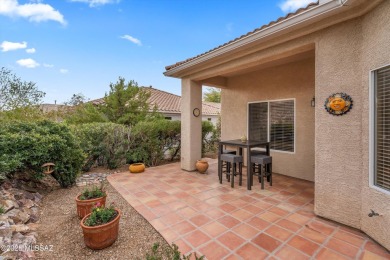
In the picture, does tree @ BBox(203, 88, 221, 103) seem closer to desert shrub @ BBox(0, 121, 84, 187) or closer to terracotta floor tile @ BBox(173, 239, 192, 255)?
desert shrub @ BBox(0, 121, 84, 187)

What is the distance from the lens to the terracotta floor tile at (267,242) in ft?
8.79

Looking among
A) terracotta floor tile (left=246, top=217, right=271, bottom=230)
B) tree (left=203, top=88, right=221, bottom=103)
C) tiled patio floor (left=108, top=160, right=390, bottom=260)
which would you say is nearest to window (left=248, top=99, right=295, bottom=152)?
tiled patio floor (left=108, top=160, right=390, bottom=260)

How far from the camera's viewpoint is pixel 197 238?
291 centimetres

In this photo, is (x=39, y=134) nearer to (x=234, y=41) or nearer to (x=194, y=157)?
(x=194, y=157)

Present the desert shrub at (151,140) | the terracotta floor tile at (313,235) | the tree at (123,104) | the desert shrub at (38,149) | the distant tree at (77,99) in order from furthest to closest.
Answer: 1. the distant tree at (77,99)
2. the tree at (123,104)
3. the desert shrub at (151,140)
4. the desert shrub at (38,149)
5. the terracotta floor tile at (313,235)

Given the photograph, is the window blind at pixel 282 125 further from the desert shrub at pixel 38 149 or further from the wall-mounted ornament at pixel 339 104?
the desert shrub at pixel 38 149

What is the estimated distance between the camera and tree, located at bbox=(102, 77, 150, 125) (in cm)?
1055

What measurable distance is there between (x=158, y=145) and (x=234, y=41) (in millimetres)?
5278

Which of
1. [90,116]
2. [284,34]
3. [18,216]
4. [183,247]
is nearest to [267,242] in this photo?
[183,247]

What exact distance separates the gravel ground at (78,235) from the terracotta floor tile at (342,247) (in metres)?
2.54

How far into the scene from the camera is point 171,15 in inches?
355

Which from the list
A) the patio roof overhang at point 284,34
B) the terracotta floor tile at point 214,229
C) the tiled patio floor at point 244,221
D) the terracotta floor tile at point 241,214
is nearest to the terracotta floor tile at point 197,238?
the tiled patio floor at point 244,221

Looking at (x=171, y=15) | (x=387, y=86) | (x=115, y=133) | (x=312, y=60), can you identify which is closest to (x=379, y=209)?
(x=387, y=86)

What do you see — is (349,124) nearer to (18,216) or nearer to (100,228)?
(100,228)
